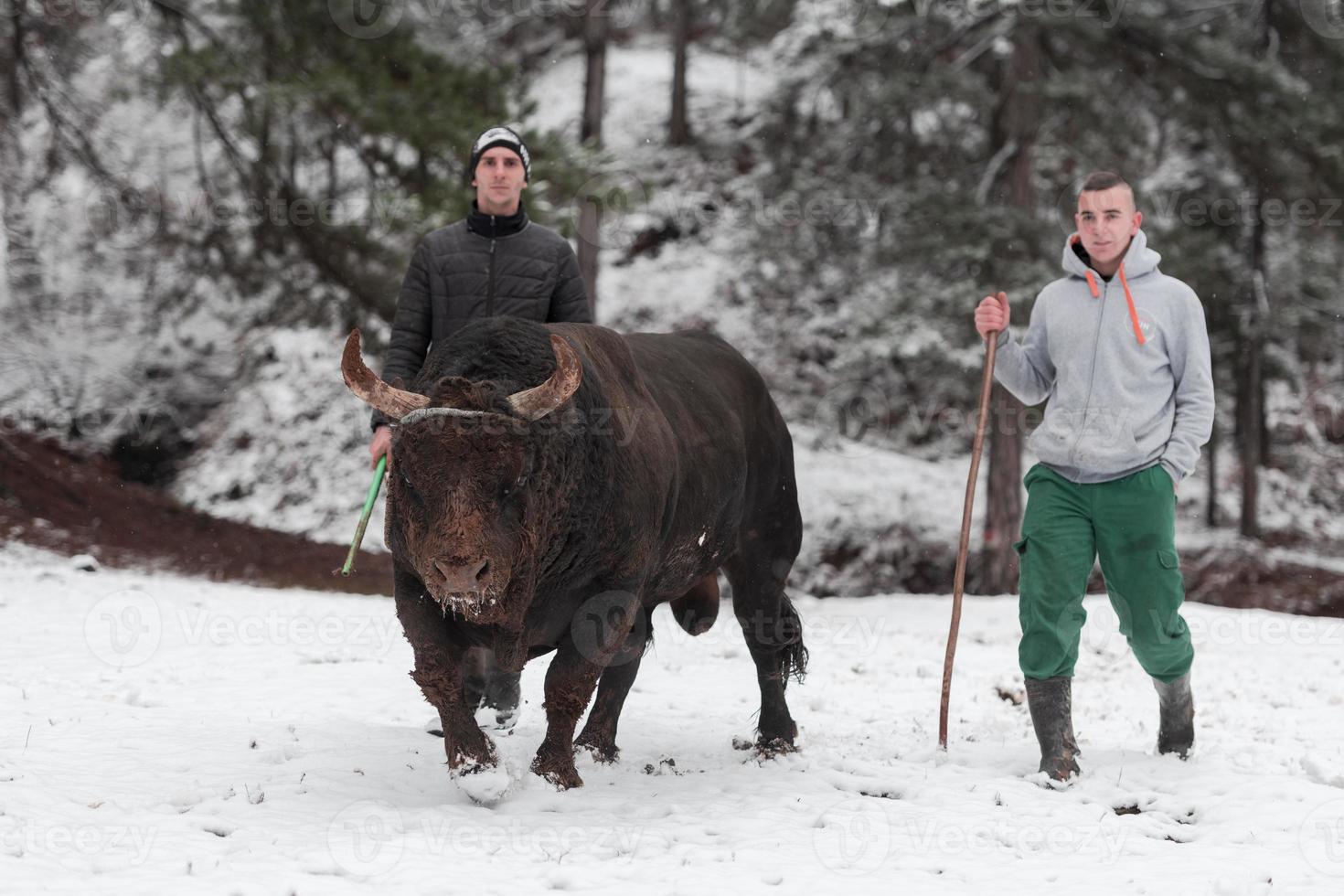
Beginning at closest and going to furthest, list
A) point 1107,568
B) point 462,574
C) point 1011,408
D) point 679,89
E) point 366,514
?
point 462,574 < point 366,514 < point 1107,568 < point 1011,408 < point 679,89

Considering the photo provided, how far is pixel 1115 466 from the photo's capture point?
200 inches

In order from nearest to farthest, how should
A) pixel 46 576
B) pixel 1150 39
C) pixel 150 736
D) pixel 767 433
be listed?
pixel 150 736, pixel 767 433, pixel 46 576, pixel 1150 39

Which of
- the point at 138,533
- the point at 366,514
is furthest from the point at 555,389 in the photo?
the point at 138,533

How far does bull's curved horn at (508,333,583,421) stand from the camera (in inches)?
155

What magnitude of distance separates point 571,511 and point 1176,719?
3.18m

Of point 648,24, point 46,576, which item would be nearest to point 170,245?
point 46,576

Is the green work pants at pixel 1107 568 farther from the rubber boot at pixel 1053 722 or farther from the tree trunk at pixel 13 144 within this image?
the tree trunk at pixel 13 144

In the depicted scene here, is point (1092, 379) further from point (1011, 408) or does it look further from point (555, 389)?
point (1011, 408)

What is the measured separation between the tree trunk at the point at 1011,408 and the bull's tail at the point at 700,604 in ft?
27.6

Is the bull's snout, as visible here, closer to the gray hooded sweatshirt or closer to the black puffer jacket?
the black puffer jacket

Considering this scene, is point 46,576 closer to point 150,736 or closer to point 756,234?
point 150,736

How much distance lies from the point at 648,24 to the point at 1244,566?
72.1ft

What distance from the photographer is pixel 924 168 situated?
1527 centimetres

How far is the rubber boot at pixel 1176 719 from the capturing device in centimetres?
534
